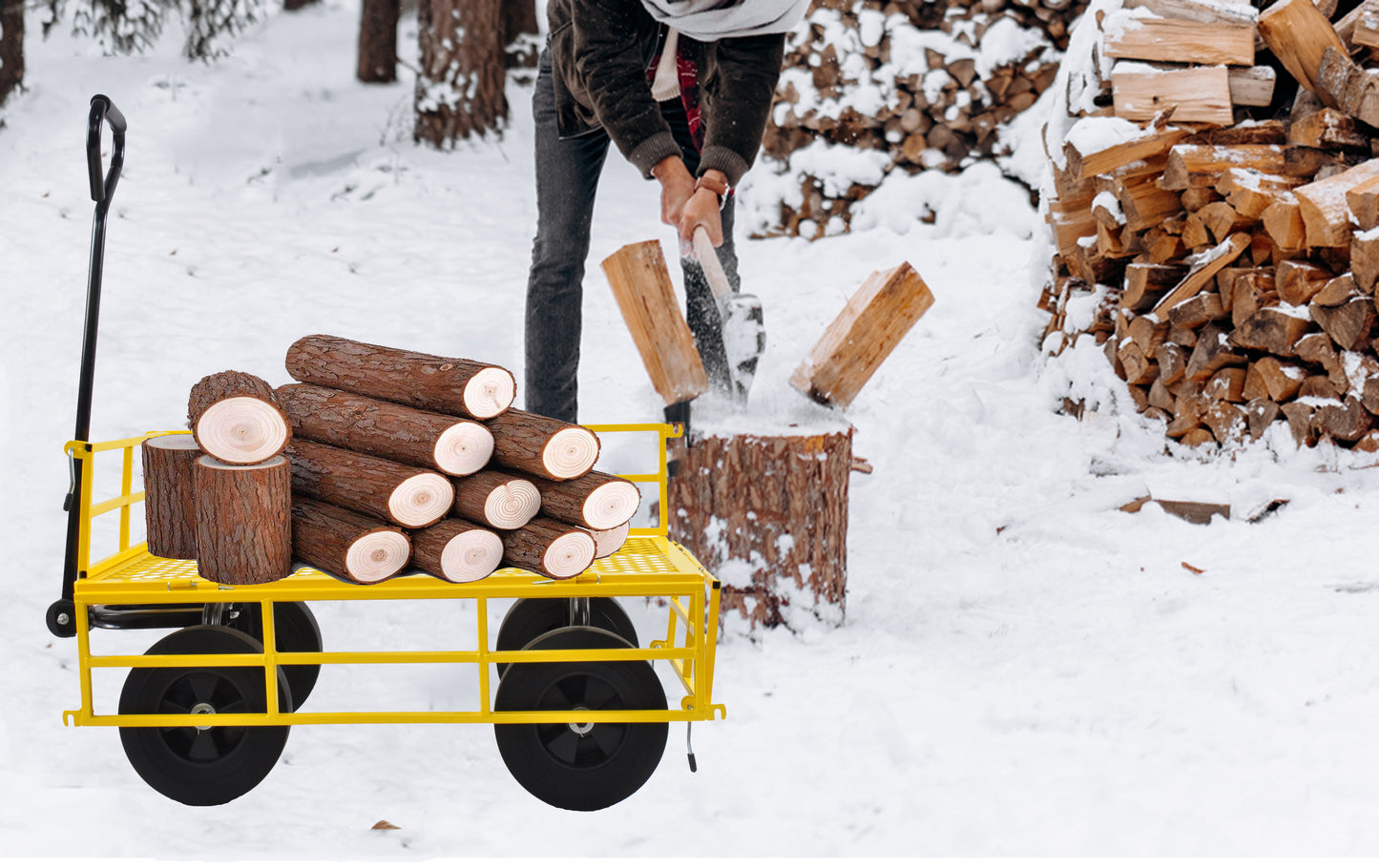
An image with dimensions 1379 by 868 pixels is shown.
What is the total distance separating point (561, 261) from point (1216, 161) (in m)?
2.19

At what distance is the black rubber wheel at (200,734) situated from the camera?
2.10m

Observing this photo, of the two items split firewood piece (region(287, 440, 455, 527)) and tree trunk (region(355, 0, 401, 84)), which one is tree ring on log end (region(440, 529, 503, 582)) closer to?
split firewood piece (region(287, 440, 455, 527))

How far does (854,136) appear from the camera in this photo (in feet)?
21.5

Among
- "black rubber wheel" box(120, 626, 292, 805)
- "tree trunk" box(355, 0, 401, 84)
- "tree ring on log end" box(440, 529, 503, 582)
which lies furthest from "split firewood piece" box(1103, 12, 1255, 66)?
"tree trunk" box(355, 0, 401, 84)

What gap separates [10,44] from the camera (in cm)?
659

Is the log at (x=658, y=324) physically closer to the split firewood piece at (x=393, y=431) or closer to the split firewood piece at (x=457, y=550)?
the split firewood piece at (x=393, y=431)

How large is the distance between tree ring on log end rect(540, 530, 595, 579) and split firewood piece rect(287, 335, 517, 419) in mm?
303

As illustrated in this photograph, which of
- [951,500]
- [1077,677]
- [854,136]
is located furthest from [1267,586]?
[854,136]

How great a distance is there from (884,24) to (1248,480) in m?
3.90

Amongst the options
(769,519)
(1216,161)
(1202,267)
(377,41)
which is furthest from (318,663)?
(377,41)

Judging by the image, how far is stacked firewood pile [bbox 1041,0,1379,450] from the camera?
3.37 meters

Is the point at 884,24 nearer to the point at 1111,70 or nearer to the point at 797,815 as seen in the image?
the point at 1111,70

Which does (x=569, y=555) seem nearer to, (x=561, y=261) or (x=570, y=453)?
(x=570, y=453)

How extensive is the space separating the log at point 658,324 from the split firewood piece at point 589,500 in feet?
2.99
